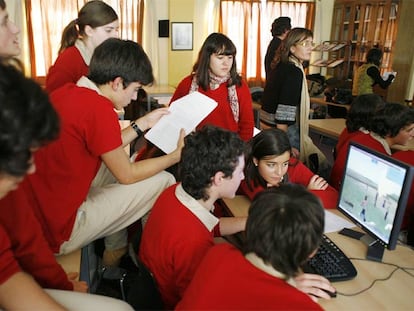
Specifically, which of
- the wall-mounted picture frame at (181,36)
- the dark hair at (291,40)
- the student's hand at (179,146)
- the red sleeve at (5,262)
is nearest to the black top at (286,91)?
the dark hair at (291,40)

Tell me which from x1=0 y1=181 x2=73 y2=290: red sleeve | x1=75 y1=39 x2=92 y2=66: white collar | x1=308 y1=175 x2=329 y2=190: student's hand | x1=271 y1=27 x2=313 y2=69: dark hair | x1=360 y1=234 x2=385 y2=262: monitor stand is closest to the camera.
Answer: x1=0 y1=181 x2=73 y2=290: red sleeve

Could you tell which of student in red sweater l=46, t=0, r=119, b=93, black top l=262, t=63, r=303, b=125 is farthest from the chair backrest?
black top l=262, t=63, r=303, b=125

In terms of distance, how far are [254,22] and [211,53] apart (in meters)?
5.07

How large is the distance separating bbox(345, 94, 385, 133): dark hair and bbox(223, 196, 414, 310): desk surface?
1.16 meters

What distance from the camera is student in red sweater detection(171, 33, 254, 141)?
90.4 inches

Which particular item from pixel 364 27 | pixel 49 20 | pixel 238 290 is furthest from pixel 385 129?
pixel 49 20

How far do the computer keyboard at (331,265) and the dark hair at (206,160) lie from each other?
432 millimetres

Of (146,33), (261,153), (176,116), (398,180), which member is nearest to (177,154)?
(176,116)

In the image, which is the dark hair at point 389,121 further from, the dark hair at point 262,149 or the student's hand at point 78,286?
the student's hand at point 78,286

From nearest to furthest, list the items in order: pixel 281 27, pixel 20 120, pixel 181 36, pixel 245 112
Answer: pixel 20 120 → pixel 245 112 → pixel 281 27 → pixel 181 36

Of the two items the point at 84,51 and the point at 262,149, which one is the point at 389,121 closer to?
the point at 262,149

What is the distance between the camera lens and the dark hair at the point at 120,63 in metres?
1.57

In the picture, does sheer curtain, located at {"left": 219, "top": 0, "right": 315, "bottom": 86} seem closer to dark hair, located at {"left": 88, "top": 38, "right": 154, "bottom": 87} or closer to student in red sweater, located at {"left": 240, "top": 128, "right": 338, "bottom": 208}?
student in red sweater, located at {"left": 240, "top": 128, "right": 338, "bottom": 208}

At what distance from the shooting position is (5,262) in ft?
3.07
